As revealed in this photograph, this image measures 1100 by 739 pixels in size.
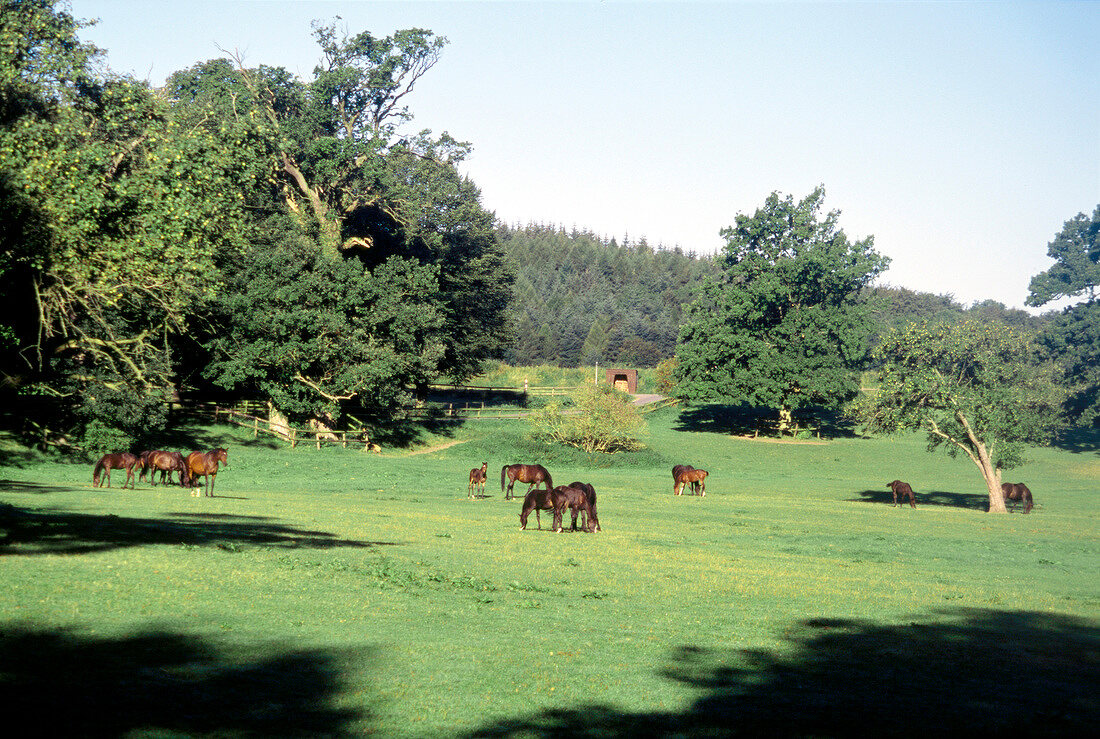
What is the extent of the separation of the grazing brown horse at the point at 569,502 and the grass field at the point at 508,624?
83 cm

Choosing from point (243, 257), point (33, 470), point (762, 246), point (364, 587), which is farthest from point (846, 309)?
point (364, 587)

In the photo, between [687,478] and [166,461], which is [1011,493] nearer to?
[687,478]

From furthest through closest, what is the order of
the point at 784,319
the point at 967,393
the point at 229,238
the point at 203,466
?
the point at 784,319 < the point at 967,393 < the point at 203,466 < the point at 229,238

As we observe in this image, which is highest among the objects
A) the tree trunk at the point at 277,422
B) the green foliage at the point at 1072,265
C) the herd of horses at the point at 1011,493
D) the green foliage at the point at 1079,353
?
the green foliage at the point at 1072,265

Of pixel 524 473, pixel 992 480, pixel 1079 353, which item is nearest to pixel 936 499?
pixel 992 480

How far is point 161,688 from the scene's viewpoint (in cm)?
928

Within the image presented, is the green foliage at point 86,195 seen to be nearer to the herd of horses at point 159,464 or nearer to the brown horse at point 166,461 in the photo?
the herd of horses at point 159,464

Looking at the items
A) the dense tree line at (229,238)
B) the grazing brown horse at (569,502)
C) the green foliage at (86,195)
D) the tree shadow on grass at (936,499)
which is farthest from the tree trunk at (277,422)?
the green foliage at (86,195)

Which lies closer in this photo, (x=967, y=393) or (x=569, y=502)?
(x=569, y=502)

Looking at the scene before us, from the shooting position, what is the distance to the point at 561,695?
1010 centimetres

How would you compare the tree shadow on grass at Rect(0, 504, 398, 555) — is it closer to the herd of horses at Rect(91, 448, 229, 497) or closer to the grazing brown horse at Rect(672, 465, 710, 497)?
the herd of horses at Rect(91, 448, 229, 497)

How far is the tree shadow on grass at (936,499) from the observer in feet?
167

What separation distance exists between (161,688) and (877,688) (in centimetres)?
824

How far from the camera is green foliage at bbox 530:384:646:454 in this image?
66062 millimetres
